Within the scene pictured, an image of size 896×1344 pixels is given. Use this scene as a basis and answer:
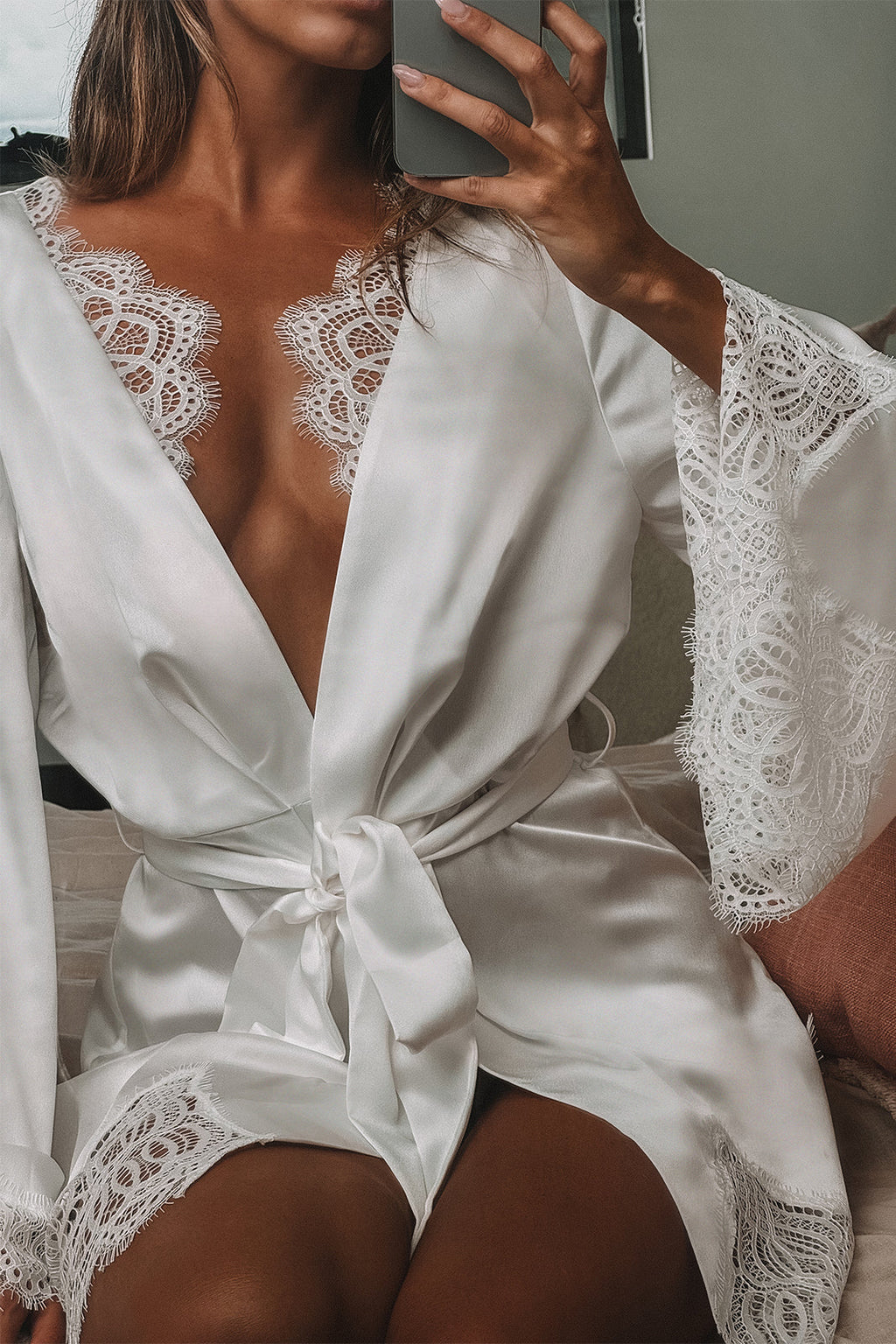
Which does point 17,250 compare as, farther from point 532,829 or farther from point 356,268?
point 532,829

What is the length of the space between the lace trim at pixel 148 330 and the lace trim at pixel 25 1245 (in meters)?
0.49

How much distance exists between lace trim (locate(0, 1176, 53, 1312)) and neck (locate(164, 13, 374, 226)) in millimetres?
739

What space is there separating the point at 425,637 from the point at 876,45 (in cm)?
155

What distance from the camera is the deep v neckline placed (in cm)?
88

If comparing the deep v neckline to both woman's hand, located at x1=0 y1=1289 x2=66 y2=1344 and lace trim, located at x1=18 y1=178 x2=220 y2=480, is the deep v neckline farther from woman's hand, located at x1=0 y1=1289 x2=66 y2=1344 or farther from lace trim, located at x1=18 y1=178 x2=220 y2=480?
woman's hand, located at x1=0 y1=1289 x2=66 y2=1344

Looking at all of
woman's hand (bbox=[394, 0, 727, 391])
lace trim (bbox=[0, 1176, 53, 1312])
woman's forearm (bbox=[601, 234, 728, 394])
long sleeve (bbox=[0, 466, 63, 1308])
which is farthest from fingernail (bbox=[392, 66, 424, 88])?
lace trim (bbox=[0, 1176, 53, 1312])

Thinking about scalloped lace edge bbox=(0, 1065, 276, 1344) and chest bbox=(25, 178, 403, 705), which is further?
chest bbox=(25, 178, 403, 705)

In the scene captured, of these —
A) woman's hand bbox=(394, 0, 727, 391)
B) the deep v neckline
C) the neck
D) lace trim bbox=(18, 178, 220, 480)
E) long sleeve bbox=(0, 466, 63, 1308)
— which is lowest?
long sleeve bbox=(0, 466, 63, 1308)

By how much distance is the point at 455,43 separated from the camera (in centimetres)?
72

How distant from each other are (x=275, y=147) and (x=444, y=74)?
0.38 metres

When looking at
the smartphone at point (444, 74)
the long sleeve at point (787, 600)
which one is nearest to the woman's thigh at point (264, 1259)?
the long sleeve at point (787, 600)

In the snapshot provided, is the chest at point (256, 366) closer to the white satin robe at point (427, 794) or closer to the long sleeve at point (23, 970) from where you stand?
the white satin robe at point (427, 794)

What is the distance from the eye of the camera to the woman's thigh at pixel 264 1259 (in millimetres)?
658

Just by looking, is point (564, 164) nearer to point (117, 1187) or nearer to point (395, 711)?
point (395, 711)
